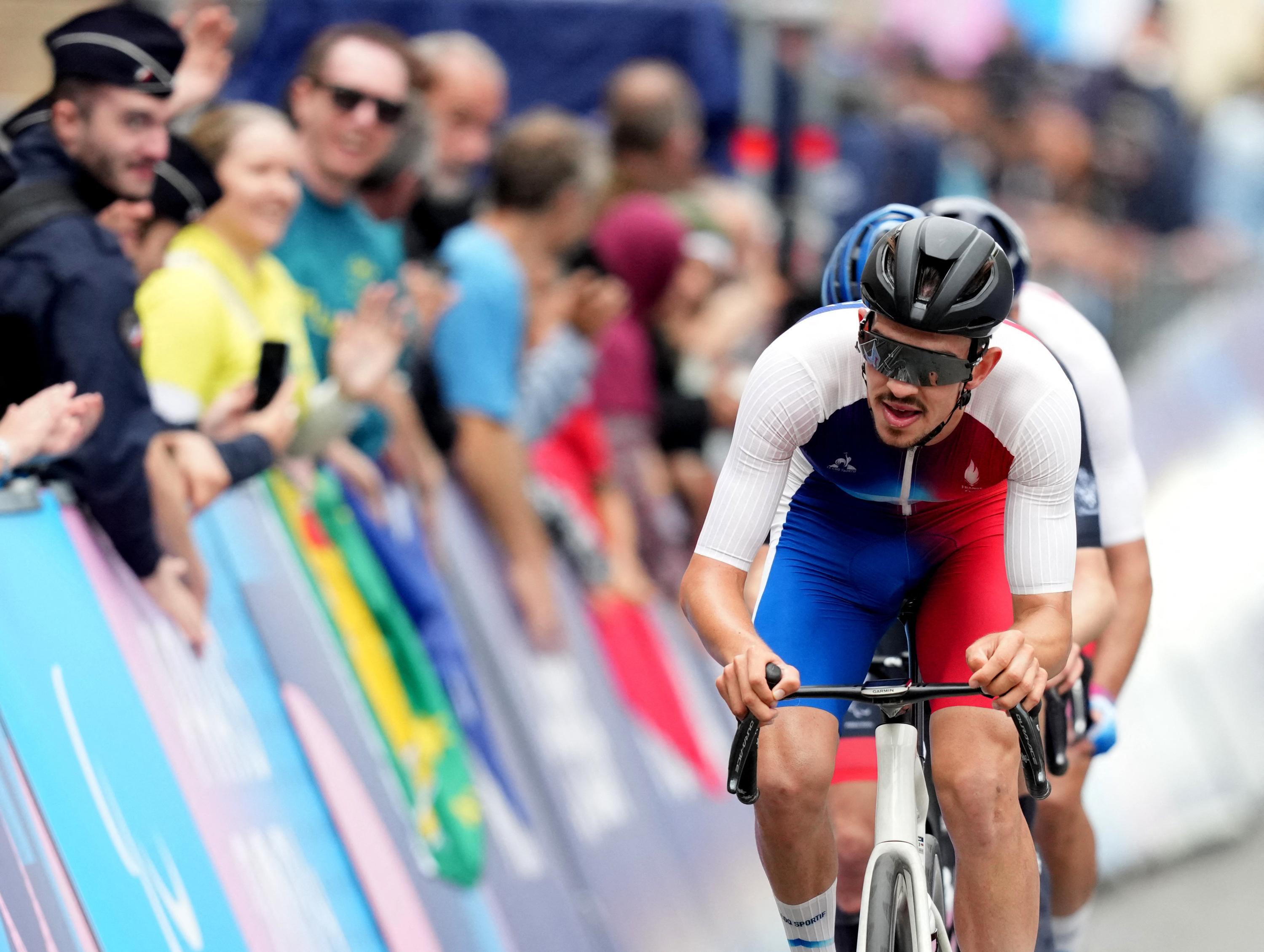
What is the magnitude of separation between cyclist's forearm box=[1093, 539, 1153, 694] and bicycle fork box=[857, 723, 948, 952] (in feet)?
4.55

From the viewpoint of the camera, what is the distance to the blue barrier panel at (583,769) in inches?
289

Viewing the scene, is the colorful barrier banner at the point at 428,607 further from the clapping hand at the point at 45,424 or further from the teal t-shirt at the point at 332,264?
the clapping hand at the point at 45,424

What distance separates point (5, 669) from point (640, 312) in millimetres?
4854

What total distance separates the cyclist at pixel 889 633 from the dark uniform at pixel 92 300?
74.9 inches

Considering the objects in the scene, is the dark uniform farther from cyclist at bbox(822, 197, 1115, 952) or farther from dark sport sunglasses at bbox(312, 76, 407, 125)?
cyclist at bbox(822, 197, 1115, 952)

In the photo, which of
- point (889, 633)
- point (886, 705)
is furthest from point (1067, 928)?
point (886, 705)

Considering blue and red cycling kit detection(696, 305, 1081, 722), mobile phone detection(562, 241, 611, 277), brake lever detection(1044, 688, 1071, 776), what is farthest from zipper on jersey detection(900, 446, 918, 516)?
mobile phone detection(562, 241, 611, 277)

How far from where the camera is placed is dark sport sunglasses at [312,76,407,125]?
21.7 ft

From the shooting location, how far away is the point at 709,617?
14.2ft

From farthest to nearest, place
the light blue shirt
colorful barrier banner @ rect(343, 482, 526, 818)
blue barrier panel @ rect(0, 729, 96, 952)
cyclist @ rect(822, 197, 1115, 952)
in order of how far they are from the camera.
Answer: the light blue shirt → colorful barrier banner @ rect(343, 482, 526, 818) → cyclist @ rect(822, 197, 1115, 952) → blue barrier panel @ rect(0, 729, 96, 952)

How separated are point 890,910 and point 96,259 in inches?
99.4

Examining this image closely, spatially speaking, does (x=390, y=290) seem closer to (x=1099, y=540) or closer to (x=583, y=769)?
(x=583, y=769)

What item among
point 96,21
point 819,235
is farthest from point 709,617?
point 819,235

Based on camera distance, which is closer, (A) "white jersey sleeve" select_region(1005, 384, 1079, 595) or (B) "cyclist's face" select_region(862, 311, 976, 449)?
(B) "cyclist's face" select_region(862, 311, 976, 449)
